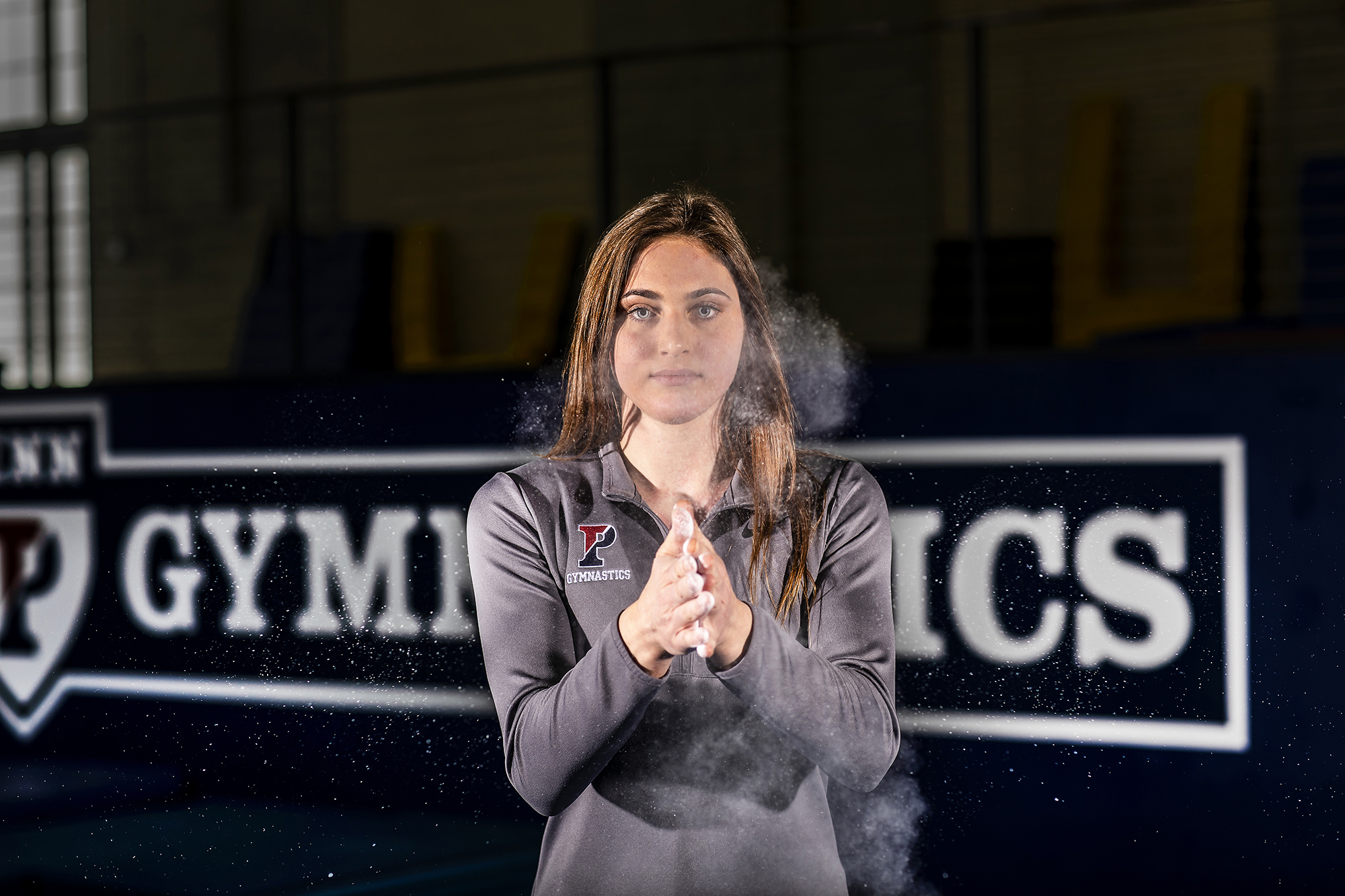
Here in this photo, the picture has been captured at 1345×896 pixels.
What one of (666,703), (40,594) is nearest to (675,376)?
(666,703)

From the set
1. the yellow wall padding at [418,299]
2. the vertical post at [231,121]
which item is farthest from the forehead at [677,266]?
the vertical post at [231,121]

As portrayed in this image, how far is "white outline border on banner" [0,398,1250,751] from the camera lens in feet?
9.05

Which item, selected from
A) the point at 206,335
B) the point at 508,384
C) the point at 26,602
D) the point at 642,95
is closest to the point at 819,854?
the point at 508,384

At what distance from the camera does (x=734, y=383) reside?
3.97 ft

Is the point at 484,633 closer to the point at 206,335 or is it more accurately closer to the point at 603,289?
the point at 603,289

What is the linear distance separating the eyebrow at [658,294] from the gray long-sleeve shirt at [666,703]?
0.55ft

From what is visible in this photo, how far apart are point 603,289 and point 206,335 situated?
7.89 meters

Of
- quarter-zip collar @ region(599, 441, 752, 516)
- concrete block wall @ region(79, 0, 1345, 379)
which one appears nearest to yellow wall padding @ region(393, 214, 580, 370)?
concrete block wall @ region(79, 0, 1345, 379)

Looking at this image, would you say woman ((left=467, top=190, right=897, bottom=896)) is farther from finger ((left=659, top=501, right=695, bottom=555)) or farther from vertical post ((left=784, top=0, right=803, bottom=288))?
vertical post ((left=784, top=0, right=803, bottom=288))

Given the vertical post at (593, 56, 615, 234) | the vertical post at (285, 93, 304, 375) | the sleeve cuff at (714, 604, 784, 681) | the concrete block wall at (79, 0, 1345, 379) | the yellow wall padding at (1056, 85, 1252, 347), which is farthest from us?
the concrete block wall at (79, 0, 1345, 379)

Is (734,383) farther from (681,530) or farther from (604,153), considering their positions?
(604,153)

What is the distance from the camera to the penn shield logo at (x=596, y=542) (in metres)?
1.23

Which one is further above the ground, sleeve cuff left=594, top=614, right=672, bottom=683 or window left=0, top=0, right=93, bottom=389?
window left=0, top=0, right=93, bottom=389

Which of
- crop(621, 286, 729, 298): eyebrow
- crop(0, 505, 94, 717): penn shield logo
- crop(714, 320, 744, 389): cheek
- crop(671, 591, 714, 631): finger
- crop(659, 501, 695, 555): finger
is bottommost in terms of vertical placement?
crop(0, 505, 94, 717): penn shield logo
